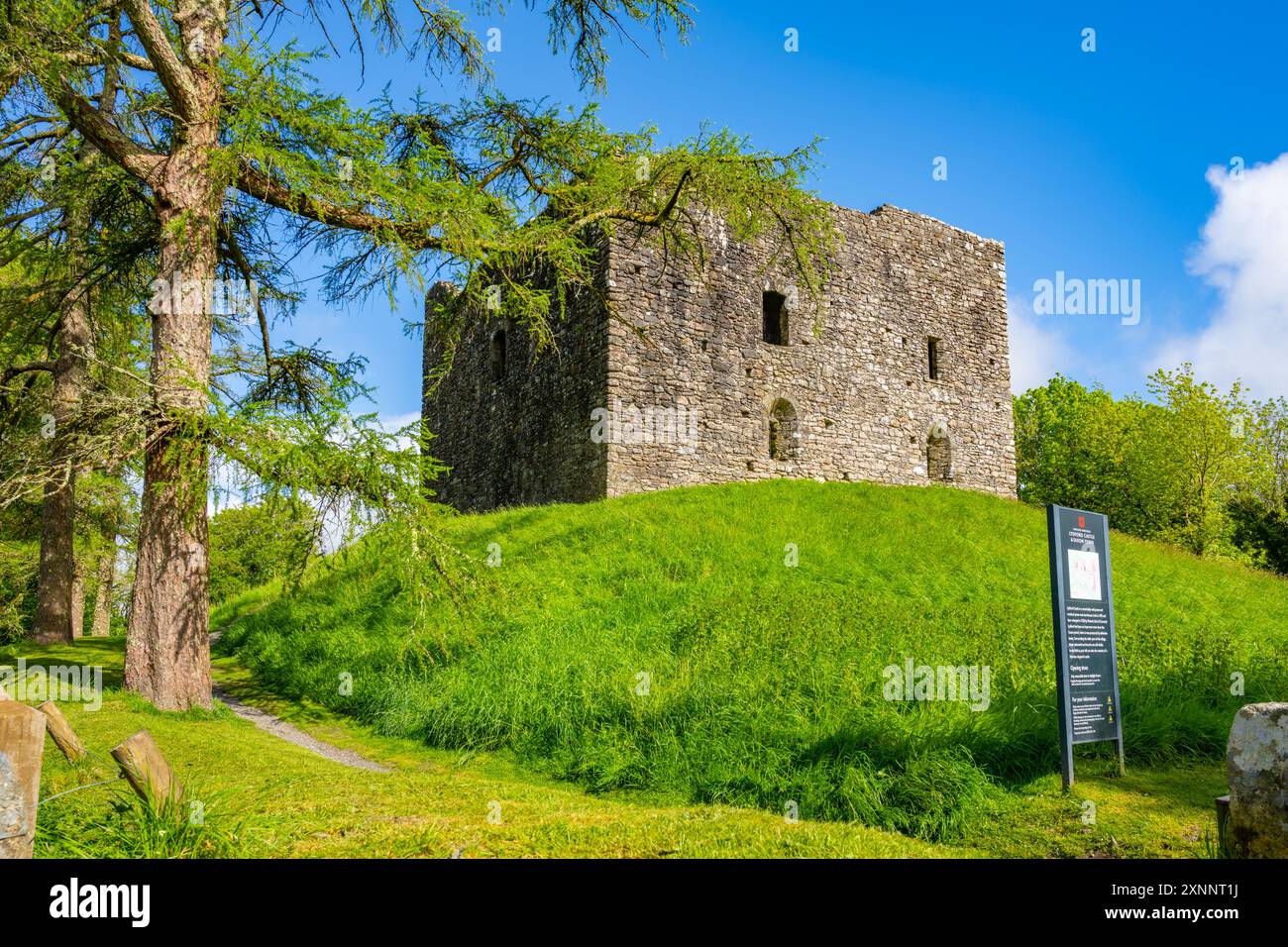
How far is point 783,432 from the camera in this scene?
1944 centimetres

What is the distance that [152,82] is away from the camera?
10.9 m

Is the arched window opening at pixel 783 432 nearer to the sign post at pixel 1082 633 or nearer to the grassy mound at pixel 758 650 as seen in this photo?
the grassy mound at pixel 758 650

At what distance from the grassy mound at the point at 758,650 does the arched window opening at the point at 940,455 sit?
557 centimetres

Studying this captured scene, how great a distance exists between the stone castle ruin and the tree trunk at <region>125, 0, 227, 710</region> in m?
6.77

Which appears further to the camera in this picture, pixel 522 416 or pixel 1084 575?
pixel 522 416

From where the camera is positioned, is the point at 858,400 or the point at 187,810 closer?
the point at 187,810

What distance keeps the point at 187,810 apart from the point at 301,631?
28.8 feet

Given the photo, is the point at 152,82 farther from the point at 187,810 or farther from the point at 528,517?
the point at 187,810

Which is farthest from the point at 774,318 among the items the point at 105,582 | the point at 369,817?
the point at 105,582

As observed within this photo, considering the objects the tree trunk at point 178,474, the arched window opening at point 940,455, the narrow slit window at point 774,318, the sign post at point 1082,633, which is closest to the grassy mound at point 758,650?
the sign post at point 1082,633

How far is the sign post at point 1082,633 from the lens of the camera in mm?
6613

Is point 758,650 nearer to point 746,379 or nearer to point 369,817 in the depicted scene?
point 369,817

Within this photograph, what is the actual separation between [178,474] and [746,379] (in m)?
12.6
